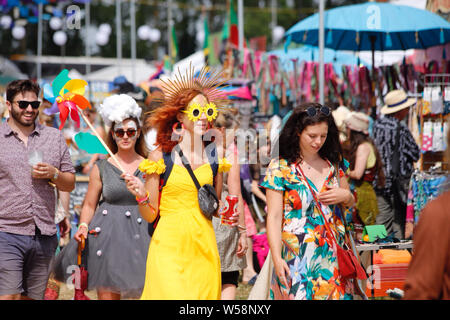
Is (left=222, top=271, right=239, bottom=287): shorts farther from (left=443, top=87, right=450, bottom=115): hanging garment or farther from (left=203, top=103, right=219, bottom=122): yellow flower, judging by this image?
(left=443, top=87, right=450, bottom=115): hanging garment

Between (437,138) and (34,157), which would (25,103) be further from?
(437,138)

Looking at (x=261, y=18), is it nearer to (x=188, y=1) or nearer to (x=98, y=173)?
(x=188, y=1)

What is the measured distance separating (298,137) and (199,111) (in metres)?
0.67

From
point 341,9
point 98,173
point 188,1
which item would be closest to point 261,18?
point 188,1

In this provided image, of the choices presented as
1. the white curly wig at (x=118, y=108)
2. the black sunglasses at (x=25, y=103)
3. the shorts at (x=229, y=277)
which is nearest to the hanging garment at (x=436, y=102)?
the shorts at (x=229, y=277)

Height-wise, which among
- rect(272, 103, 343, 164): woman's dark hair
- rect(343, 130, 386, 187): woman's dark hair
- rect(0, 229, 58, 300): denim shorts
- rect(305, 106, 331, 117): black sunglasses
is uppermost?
rect(305, 106, 331, 117): black sunglasses

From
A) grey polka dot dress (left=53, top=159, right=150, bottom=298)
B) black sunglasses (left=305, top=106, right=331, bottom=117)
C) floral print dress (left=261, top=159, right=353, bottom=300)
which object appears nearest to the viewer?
floral print dress (left=261, top=159, right=353, bottom=300)

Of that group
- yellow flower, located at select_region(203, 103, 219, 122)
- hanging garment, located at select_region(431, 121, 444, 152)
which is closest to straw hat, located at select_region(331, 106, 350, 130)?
hanging garment, located at select_region(431, 121, 444, 152)

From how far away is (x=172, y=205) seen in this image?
14.0 feet

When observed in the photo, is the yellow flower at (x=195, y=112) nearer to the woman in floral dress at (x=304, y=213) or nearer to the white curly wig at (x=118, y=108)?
the woman in floral dress at (x=304, y=213)

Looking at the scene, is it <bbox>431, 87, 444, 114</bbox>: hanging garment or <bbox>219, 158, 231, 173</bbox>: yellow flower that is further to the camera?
<bbox>431, 87, 444, 114</bbox>: hanging garment

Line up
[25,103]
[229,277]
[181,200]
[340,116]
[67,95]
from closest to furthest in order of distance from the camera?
[181,200]
[67,95]
[25,103]
[229,277]
[340,116]

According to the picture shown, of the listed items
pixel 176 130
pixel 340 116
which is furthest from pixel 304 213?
pixel 340 116

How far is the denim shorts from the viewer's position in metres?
4.72
